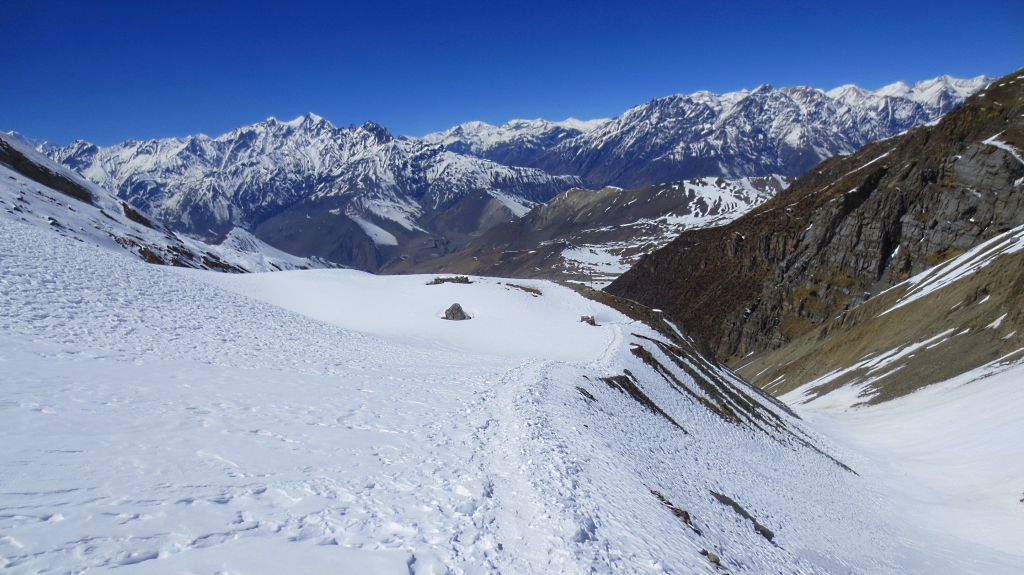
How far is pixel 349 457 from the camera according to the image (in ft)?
39.8

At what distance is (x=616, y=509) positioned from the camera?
39.8ft

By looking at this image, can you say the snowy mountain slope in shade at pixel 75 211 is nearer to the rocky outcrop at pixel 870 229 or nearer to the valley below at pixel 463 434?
the valley below at pixel 463 434

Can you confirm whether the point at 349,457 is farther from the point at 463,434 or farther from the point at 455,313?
the point at 455,313

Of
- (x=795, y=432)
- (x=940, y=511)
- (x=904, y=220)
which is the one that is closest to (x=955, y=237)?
(x=904, y=220)

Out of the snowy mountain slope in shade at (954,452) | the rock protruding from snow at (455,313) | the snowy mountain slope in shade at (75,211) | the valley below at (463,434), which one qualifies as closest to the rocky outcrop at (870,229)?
the valley below at (463,434)

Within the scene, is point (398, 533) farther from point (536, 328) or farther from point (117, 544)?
point (536, 328)

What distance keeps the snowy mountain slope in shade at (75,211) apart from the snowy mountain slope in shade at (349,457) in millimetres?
60282

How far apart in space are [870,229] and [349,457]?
4386 inches

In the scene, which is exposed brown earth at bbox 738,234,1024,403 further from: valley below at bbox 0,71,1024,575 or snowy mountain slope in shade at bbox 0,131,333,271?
snowy mountain slope in shade at bbox 0,131,333,271

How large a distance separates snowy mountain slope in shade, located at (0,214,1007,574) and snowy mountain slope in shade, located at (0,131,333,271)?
198 ft

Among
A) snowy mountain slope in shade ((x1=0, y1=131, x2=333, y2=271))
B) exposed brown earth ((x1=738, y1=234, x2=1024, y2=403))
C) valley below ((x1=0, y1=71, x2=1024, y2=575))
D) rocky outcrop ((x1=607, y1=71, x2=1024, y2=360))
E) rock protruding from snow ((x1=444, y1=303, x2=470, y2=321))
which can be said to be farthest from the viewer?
rocky outcrop ((x1=607, y1=71, x2=1024, y2=360))

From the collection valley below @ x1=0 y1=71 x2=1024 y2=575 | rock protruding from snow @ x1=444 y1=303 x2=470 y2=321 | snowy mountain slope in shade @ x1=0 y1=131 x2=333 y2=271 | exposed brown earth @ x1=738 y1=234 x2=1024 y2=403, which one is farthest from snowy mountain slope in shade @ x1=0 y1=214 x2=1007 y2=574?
snowy mountain slope in shade @ x1=0 y1=131 x2=333 y2=271

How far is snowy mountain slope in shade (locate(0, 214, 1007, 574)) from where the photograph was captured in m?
8.10

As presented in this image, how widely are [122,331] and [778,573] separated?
24135 millimetres
